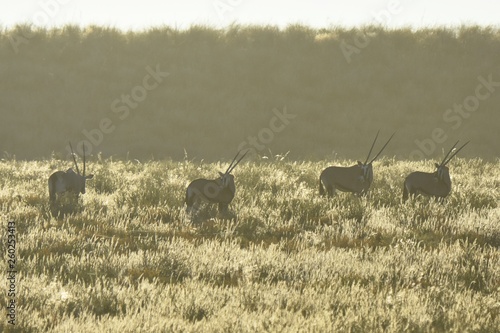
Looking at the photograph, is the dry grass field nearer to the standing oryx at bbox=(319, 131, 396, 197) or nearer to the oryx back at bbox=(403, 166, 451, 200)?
the oryx back at bbox=(403, 166, 451, 200)

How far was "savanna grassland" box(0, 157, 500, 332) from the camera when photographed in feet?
15.3

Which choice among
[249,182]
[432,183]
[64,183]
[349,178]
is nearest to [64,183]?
[64,183]

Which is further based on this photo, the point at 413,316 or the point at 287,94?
the point at 287,94

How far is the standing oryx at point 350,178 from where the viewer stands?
9.76 m

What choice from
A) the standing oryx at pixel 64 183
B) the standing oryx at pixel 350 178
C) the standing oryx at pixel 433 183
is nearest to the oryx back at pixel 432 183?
the standing oryx at pixel 433 183

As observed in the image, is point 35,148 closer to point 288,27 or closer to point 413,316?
point 288,27

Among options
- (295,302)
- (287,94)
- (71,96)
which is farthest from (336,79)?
(295,302)

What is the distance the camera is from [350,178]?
984cm

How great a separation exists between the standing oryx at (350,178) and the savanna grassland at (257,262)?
0.24 meters

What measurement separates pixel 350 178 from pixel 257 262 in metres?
3.97

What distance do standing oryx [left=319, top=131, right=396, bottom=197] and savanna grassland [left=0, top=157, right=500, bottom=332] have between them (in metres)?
0.24

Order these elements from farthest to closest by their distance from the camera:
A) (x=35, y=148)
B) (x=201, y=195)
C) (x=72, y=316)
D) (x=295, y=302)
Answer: (x=35, y=148), (x=201, y=195), (x=295, y=302), (x=72, y=316)

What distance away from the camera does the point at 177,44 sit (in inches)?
1115

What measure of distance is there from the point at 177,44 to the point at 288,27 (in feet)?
16.1
